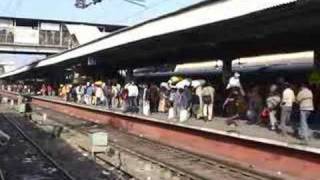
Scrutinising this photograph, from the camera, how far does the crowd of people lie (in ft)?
56.9

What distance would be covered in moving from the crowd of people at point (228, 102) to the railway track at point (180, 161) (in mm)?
1577

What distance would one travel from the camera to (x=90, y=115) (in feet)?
127

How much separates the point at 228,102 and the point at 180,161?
401 cm

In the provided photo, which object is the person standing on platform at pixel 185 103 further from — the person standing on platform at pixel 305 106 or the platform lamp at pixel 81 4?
the person standing on platform at pixel 305 106

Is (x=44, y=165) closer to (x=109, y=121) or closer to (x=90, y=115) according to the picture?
(x=109, y=121)

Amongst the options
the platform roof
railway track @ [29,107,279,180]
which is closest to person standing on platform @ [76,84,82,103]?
the platform roof

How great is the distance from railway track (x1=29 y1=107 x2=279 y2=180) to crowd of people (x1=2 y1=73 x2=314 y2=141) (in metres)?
1.58

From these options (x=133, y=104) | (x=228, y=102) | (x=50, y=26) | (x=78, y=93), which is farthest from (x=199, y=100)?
(x=50, y=26)

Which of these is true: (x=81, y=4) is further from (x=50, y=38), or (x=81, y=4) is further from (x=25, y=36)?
(x=50, y=38)

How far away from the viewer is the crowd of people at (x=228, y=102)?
17328 millimetres

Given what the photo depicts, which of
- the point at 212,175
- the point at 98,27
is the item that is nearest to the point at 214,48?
the point at 212,175

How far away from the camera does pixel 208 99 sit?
23.1m

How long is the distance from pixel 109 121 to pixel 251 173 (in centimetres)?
1847

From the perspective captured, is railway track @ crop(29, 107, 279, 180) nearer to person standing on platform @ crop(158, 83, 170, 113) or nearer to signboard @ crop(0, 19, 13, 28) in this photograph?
person standing on platform @ crop(158, 83, 170, 113)
